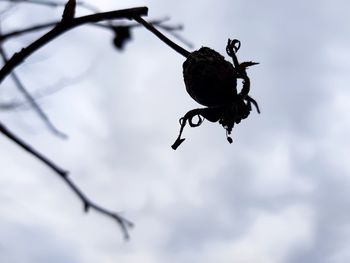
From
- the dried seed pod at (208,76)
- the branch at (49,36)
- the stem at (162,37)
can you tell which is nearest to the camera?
the branch at (49,36)

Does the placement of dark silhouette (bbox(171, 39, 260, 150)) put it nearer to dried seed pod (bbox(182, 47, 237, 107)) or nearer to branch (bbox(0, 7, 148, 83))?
dried seed pod (bbox(182, 47, 237, 107))

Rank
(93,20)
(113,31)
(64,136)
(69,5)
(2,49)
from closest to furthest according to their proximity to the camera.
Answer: (93,20), (69,5), (2,49), (113,31), (64,136)

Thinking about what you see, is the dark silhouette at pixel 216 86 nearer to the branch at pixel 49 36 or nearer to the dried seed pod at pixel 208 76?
the dried seed pod at pixel 208 76

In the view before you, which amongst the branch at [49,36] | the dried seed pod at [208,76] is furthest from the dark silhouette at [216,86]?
the branch at [49,36]

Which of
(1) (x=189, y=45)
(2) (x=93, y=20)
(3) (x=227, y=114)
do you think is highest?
(1) (x=189, y=45)

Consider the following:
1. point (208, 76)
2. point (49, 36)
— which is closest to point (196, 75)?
point (208, 76)

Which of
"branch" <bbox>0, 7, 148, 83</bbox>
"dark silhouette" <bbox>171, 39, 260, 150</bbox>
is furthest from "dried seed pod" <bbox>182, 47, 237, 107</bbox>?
"branch" <bbox>0, 7, 148, 83</bbox>

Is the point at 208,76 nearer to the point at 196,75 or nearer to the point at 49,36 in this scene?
the point at 196,75

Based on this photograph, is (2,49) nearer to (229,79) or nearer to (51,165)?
(51,165)

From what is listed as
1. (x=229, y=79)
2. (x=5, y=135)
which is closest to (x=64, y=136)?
(x=5, y=135)
